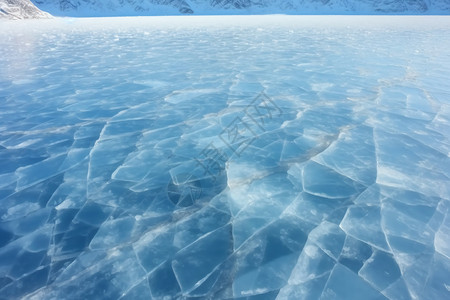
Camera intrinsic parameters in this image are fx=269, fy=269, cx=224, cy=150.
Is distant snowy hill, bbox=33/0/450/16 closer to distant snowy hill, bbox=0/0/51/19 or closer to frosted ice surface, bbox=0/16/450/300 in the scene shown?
distant snowy hill, bbox=0/0/51/19

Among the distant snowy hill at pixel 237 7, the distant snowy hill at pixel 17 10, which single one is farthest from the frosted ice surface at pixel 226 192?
the distant snowy hill at pixel 237 7

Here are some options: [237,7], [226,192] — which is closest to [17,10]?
[237,7]

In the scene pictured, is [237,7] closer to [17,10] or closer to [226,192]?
[17,10]

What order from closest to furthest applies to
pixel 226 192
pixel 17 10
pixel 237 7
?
pixel 226 192 → pixel 17 10 → pixel 237 7

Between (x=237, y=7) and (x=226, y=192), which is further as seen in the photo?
(x=237, y=7)

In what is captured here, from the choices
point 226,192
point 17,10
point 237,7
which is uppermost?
point 226,192

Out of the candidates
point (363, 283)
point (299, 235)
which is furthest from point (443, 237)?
point (299, 235)

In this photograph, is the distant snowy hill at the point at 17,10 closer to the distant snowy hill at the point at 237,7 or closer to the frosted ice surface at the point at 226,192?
the distant snowy hill at the point at 237,7
